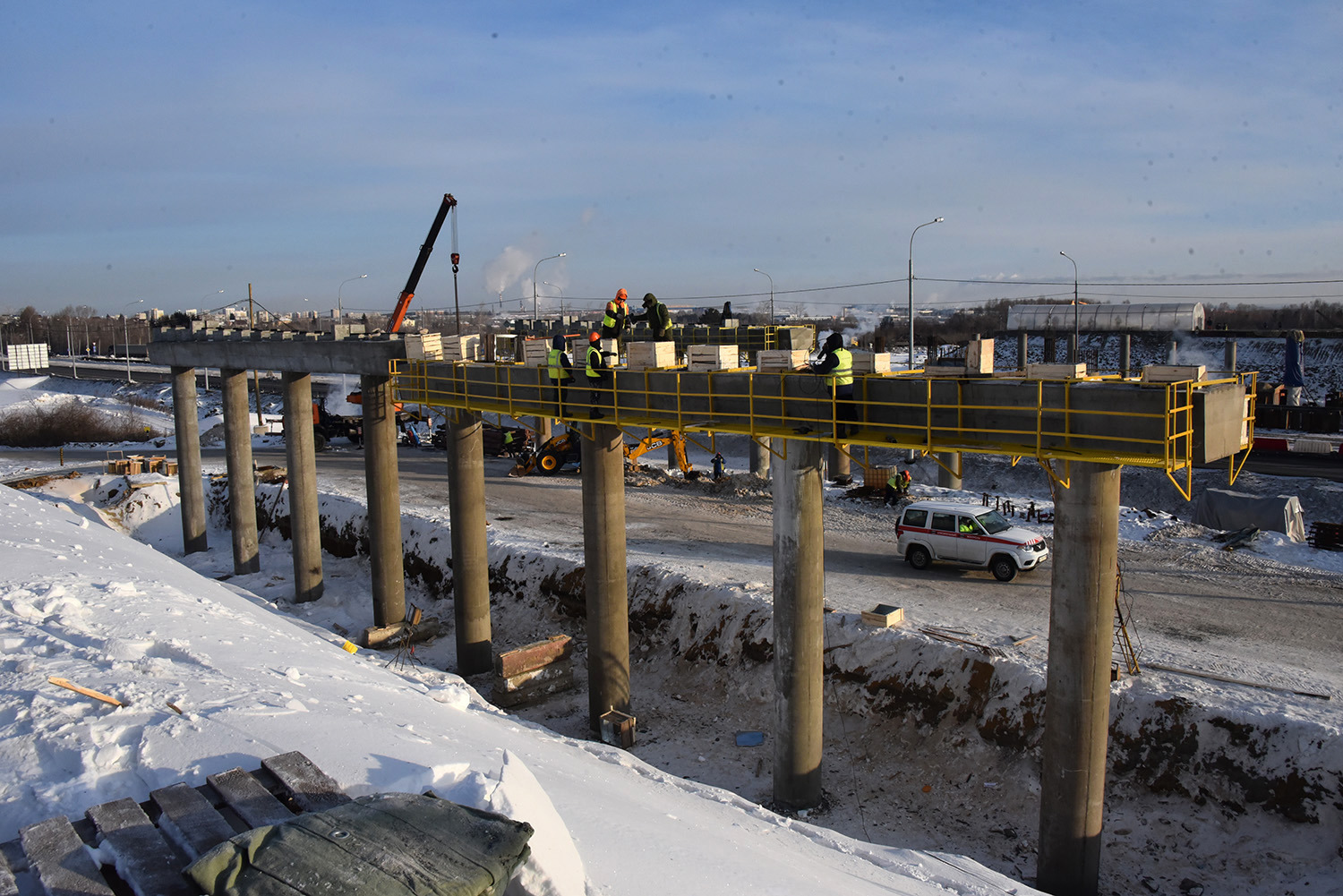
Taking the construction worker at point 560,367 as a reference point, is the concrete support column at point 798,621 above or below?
below

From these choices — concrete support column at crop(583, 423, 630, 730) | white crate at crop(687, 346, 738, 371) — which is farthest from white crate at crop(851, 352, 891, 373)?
concrete support column at crop(583, 423, 630, 730)

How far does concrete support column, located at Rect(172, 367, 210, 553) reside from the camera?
31.5 meters

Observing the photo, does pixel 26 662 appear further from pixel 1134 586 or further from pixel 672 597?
pixel 1134 586

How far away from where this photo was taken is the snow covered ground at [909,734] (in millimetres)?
11484

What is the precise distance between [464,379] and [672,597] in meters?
6.96

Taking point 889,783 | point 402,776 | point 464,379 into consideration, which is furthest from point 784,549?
point 464,379

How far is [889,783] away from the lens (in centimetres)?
1477

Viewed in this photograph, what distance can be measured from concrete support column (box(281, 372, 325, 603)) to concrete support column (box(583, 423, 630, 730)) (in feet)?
38.7

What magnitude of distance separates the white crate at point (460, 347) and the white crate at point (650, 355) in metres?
6.21

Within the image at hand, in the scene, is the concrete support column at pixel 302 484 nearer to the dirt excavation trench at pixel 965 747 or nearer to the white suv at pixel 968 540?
the dirt excavation trench at pixel 965 747

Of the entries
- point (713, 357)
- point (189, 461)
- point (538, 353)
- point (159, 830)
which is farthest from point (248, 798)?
point (189, 461)

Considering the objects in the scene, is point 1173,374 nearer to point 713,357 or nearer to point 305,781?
point 713,357

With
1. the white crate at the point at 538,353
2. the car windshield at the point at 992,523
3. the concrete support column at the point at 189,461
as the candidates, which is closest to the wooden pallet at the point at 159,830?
the white crate at the point at 538,353

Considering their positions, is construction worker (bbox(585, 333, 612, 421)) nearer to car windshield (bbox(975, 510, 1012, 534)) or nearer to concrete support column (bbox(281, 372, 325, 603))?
car windshield (bbox(975, 510, 1012, 534))
